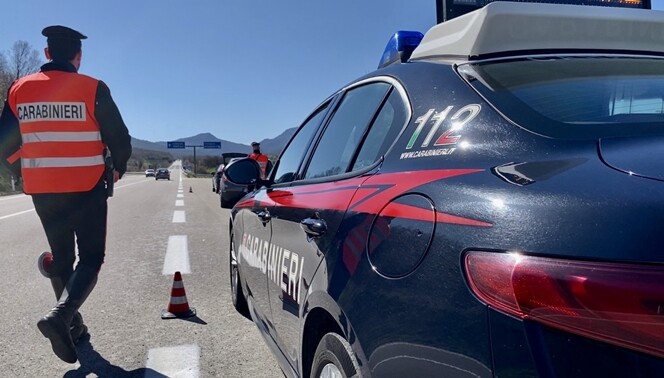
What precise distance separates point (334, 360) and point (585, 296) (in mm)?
991

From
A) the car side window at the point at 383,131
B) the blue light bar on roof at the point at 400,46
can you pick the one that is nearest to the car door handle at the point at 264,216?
the car side window at the point at 383,131

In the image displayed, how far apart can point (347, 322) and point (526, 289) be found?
71 centimetres

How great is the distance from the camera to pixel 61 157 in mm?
3459

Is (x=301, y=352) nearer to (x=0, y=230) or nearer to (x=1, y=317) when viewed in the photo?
(x=1, y=317)

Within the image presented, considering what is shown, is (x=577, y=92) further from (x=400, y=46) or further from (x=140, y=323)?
(x=140, y=323)

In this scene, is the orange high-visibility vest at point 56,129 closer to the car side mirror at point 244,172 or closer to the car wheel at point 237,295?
the car side mirror at point 244,172

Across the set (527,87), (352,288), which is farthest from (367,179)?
(527,87)

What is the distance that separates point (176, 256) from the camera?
754 cm

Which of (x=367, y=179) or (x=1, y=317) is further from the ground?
(x=367, y=179)

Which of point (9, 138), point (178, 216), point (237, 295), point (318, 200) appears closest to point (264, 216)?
point (318, 200)

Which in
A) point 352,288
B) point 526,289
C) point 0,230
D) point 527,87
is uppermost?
point 527,87

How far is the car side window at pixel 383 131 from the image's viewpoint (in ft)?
6.48

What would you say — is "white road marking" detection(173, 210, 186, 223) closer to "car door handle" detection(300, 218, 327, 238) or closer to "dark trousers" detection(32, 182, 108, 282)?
"dark trousers" detection(32, 182, 108, 282)

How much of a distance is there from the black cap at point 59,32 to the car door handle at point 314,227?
2.41 meters
